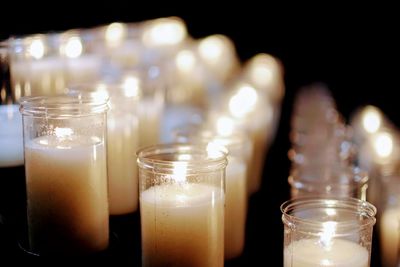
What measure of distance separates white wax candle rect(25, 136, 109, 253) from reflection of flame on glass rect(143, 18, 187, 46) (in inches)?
55.8

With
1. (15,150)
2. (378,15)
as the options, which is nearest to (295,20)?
(378,15)

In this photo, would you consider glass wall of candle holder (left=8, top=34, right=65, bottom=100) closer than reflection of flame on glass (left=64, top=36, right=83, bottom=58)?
Yes

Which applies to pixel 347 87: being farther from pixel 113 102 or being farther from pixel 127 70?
pixel 113 102

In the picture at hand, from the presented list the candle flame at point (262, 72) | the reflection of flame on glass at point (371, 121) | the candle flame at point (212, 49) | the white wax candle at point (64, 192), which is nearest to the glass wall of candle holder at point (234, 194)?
the white wax candle at point (64, 192)

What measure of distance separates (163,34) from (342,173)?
5.15 feet

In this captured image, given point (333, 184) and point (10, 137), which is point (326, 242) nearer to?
point (333, 184)

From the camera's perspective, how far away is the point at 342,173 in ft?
6.08

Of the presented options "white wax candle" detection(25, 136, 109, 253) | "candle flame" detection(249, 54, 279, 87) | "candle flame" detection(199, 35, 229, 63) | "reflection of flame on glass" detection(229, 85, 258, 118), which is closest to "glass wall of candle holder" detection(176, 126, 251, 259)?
"white wax candle" detection(25, 136, 109, 253)

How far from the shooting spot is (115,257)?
144 centimetres

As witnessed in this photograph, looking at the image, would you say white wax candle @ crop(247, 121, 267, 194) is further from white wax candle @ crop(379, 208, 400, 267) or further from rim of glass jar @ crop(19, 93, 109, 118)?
rim of glass jar @ crop(19, 93, 109, 118)

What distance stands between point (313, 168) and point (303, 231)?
682 millimetres

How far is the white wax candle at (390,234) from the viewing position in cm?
194

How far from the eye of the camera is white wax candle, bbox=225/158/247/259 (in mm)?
1606

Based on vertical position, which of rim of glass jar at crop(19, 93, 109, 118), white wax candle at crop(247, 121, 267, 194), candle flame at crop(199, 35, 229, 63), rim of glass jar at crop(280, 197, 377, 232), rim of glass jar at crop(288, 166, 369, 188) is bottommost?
white wax candle at crop(247, 121, 267, 194)
